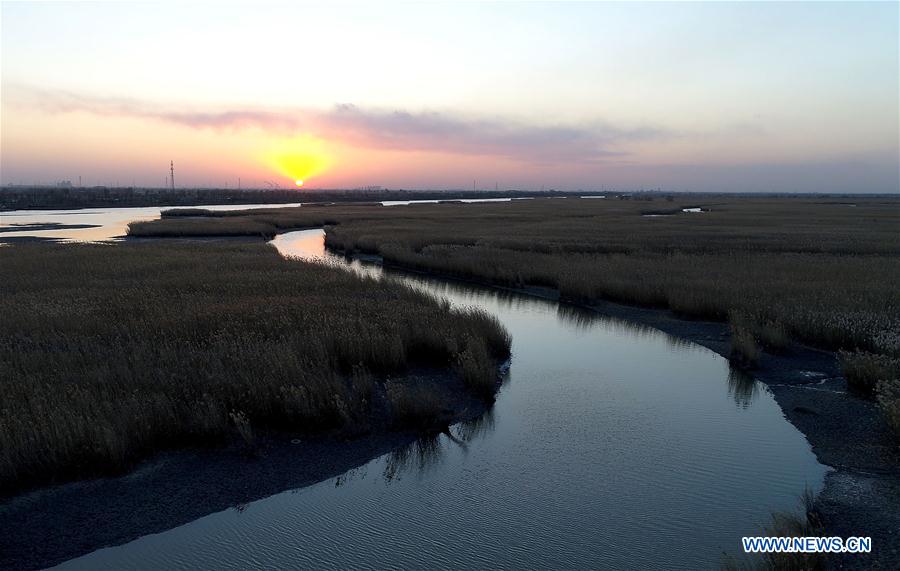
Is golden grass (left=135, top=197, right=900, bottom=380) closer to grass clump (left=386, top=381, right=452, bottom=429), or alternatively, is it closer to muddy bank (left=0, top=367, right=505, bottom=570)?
grass clump (left=386, top=381, right=452, bottom=429)

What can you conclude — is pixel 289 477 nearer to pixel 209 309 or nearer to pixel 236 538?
pixel 236 538

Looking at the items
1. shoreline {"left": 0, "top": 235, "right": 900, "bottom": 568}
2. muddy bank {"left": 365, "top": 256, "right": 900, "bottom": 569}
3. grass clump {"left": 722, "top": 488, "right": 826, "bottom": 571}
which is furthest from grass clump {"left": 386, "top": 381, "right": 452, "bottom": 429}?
muddy bank {"left": 365, "top": 256, "right": 900, "bottom": 569}

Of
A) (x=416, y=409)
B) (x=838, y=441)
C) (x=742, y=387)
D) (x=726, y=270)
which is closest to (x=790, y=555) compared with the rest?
(x=838, y=441)

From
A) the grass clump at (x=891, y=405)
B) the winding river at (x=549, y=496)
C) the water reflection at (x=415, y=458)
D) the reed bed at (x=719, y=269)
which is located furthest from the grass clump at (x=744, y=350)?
the water reflection at (x=415, y=458)

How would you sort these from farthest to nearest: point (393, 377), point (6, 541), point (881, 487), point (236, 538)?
point (393, 377)
point (881, 487)
point (236, 538)
point (6, 541)

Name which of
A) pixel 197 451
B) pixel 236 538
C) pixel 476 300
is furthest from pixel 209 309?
pixel 476 300

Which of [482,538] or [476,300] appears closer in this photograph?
[482,538]
